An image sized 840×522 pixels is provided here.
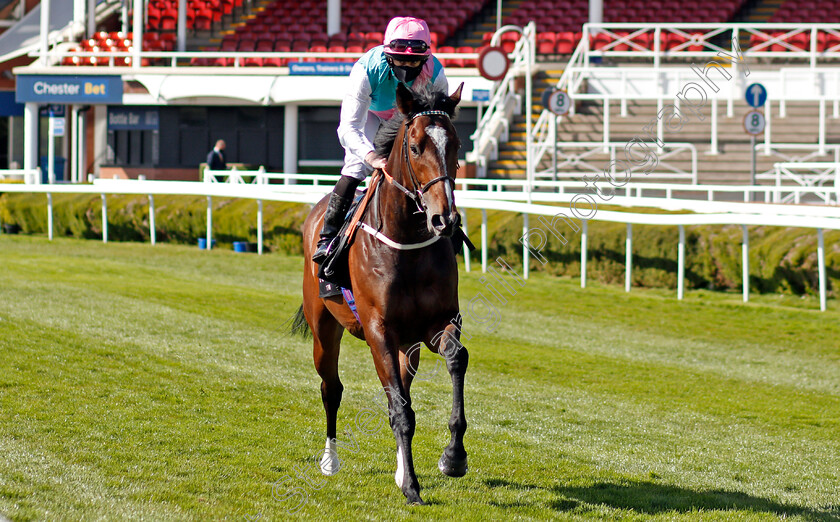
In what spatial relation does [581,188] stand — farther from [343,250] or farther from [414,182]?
[414,182]

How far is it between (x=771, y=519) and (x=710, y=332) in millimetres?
5084

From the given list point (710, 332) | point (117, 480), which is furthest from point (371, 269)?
point (710, 332)

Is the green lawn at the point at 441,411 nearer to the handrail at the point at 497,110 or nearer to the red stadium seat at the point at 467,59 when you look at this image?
the handrail at the point at 497,110

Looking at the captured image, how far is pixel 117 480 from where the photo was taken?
439 centimetres

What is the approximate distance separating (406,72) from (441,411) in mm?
2340

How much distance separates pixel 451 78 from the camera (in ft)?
77.4

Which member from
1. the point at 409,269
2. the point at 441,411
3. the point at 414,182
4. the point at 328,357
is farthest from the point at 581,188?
the point at 414,182

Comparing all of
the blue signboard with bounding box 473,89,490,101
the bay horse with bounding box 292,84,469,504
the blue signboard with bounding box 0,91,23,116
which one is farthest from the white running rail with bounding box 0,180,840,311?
the blue signboard with bounding box 0,91,23,116

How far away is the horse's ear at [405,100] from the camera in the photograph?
13.6 ft

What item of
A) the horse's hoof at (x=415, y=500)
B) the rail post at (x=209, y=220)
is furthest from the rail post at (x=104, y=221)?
the horse's hoof at (x=415, y=500)

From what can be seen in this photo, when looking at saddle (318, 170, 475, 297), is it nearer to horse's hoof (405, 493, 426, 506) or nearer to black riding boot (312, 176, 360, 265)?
black riding boot (312, 176, 360, 265)

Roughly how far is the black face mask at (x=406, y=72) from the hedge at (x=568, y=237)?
264 inches

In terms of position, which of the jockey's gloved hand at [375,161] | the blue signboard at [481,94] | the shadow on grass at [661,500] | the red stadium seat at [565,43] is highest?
the red stadium seat at [565,43]

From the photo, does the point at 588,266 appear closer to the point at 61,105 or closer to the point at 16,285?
the point at 16,285
